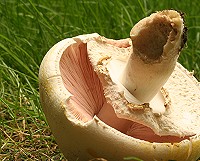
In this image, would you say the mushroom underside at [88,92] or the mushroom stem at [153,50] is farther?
the mushroom underside at [88,92]

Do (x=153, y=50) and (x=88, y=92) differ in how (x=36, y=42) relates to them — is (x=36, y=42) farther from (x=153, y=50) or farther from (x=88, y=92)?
(x=153, y=50)

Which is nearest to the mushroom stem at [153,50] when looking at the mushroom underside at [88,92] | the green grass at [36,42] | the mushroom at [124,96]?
the mushroom at [124,96]

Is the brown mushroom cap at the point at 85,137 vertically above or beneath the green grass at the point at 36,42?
above

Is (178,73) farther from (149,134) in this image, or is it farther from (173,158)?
(173,158)

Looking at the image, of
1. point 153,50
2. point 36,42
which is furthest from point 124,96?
point 36,42

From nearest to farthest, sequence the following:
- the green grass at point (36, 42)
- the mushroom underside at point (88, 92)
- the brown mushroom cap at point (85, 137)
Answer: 1. the brown mushroom cap at point (85, 137)
2. the mushroom underside at point (88, 92)
3. the green grass at point (36, 42)

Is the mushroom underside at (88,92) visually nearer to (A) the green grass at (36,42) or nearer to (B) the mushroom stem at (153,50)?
(B) the mushroom stem at (153,50)

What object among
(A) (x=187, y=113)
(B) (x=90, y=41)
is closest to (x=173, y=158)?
(A) (x=187, y=113)
